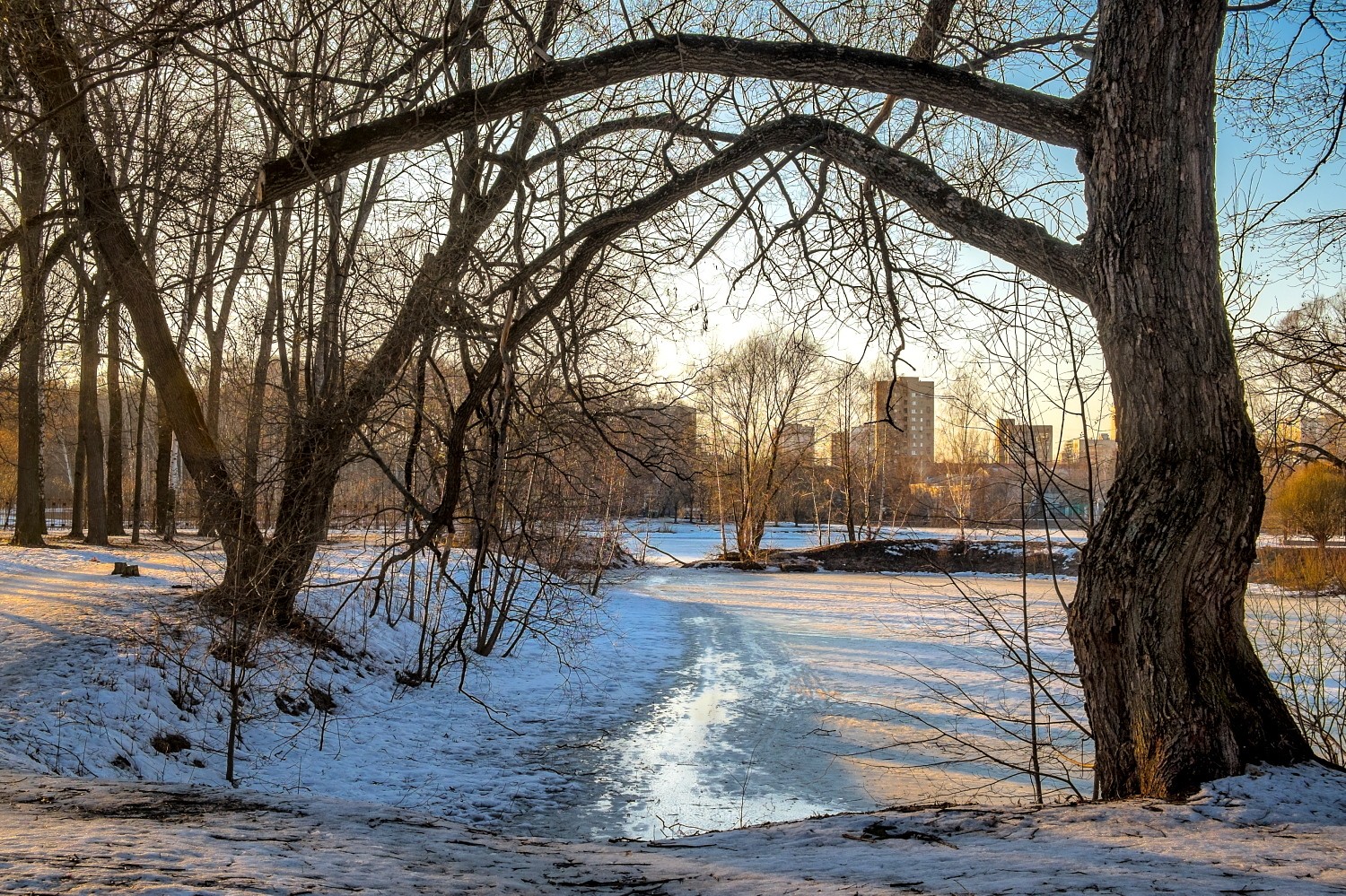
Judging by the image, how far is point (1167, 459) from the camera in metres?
3.27

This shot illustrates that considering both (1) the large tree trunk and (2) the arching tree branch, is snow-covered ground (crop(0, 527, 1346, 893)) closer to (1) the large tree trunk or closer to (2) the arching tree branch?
(1) the large tree trunk

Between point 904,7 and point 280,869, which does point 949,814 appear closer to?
point 280,869

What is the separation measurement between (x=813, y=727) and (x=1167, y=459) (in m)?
6.16

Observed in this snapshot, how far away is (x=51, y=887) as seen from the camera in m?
1.70

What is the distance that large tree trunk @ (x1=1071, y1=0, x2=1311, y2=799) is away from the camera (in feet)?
10.4

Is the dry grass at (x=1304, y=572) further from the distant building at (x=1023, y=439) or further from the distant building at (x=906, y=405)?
the distant building at (x=1023, y=439)

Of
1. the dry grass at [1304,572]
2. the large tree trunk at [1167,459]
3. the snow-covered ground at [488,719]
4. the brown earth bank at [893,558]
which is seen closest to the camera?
the large tree trunk at [1167,459]

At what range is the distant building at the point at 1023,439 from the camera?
187 inches

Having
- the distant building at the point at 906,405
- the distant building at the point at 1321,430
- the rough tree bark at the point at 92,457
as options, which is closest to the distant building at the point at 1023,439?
the distant building at the point at 906,405

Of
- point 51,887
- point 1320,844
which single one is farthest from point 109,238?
point 1320,844

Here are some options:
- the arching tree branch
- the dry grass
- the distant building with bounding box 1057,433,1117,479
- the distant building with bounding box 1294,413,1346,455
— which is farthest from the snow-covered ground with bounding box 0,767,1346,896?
the dry grass

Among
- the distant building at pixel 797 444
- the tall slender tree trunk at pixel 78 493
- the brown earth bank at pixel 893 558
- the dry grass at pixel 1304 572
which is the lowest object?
the brown earth bank at pixel 893 558

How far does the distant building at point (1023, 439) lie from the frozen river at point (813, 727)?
959mm

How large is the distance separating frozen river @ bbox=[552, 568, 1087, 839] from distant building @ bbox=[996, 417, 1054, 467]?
37.7 inches
